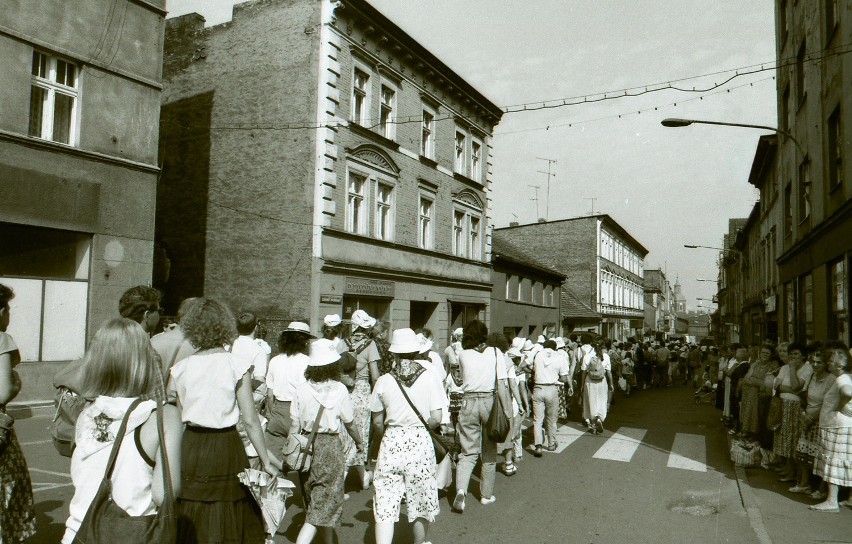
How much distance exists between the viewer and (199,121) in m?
19.3

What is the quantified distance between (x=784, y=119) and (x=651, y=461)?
14646 millimetres

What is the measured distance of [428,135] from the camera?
23.0m

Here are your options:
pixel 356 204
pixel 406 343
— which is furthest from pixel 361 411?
pixel 356 204

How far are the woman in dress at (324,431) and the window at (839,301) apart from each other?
32.3 ft

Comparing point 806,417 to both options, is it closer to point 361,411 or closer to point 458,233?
point 361,411

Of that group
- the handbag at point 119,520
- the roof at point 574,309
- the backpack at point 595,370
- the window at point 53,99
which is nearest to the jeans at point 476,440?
the handbag at point 119,520

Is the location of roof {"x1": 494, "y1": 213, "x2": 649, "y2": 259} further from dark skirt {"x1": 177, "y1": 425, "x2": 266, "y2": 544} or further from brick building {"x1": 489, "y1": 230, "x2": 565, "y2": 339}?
dark skirt {"x1": 177, "y1": 425, "x2": 266, "y2": 544}

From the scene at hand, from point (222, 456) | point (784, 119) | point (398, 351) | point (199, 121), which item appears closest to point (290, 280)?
point (199, 121)

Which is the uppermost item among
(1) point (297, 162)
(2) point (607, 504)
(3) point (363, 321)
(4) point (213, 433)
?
(1) point (297, 162)

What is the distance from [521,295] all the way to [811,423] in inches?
974

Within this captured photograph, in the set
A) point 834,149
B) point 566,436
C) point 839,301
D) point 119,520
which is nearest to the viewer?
point 119,520

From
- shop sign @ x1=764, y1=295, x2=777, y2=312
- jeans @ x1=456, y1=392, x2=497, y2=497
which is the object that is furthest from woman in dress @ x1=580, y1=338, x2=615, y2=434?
shop sign @ x1=764, y1=295, x2=777, y2=312

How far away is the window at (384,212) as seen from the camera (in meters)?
20.0

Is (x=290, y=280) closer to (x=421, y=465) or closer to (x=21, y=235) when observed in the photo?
(x=21, y=235)
